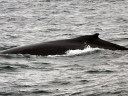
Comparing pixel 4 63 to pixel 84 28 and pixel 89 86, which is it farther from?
pixel 84 28

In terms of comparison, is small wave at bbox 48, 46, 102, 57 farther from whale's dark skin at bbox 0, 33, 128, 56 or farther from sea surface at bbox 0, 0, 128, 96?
whale's dark skin at bbox 0, 33, 128, 56

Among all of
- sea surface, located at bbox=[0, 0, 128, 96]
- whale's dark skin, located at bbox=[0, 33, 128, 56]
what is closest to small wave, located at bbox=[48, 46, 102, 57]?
sea surface, located at bbox=[0, 0, 128, 96]

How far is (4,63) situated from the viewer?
1733cm

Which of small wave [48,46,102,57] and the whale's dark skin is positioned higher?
the whale's dark skin

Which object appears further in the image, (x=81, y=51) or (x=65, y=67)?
(x=81, y=51)

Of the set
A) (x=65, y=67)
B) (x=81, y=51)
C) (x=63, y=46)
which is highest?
(x=63, y=46)

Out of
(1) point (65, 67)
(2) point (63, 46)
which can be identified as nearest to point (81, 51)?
(2) point (63, 46)

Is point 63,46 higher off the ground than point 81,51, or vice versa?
point 63,46

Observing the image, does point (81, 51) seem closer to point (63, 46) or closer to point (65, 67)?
point (63, 46)

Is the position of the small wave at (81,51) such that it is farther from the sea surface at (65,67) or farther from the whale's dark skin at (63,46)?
the whale's dark skin at (63,46)

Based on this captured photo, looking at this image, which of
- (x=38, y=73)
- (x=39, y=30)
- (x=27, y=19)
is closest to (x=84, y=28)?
(x=39, y=30)

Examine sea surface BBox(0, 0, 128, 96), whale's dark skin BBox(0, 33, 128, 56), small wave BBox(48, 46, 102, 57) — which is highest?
whale's dark skin BBox(0, 33, 128, 56)

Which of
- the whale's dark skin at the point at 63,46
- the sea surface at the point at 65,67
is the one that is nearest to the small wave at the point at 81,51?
the sea surface at the point at 65,67

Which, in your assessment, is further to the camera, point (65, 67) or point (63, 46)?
point (63, 46)
